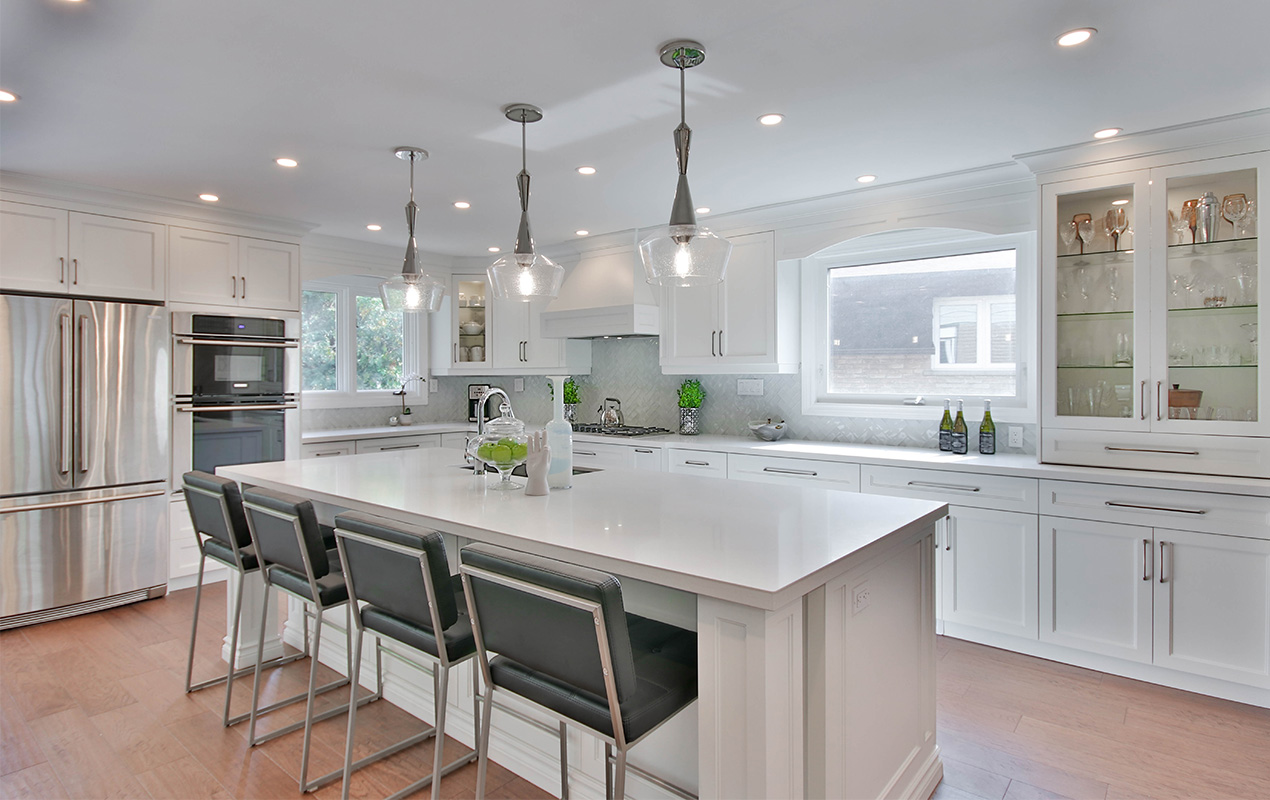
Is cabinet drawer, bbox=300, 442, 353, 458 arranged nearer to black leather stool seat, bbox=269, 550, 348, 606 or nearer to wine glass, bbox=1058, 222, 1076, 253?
black leather stool seat, bbox=269, 550, 348, 606

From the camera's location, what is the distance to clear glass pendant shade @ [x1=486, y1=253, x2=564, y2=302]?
265 centimetres

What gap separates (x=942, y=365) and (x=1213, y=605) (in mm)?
1730

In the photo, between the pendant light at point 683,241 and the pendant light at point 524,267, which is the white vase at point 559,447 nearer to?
the pendant light at point 524,267

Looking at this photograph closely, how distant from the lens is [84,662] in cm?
314

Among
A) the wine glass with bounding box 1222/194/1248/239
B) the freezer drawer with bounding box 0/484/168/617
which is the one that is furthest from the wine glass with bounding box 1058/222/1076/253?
the freezer drawer with bounding box 0/484/168/617

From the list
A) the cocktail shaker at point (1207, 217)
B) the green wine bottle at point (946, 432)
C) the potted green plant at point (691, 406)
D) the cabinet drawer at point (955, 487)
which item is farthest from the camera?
the potted green plant at point (691, 406)

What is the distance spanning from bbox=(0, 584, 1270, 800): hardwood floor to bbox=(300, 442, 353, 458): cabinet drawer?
5.86ft

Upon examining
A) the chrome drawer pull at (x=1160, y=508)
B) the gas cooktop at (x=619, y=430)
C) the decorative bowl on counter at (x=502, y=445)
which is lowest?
the chrome drawer pull at (x=1160, y=508)

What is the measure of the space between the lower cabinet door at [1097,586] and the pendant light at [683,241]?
2.09m

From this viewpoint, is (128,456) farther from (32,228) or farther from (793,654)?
(793,654)

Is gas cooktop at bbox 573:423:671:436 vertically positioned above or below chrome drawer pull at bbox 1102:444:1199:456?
below

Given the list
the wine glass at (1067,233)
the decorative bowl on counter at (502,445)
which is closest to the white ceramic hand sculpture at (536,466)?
the decorative bowl on counter at (502,445)

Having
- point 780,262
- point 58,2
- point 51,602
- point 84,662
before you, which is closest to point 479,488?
point 58,2

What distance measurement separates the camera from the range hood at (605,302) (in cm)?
478
